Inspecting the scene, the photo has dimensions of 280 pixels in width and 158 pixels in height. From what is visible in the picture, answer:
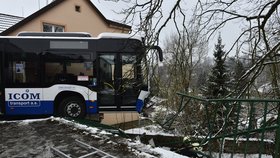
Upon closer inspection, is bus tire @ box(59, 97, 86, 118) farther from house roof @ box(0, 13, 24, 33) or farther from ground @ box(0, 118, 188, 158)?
house roof @ box(0, 13, 24, 33)

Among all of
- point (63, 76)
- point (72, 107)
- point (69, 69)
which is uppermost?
point (69, 69)

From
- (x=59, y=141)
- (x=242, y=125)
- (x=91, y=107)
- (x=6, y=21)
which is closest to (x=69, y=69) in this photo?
(x=91, y=107)

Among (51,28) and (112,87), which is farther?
(51,28)

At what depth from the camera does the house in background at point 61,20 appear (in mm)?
15547

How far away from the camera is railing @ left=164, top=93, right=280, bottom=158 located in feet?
10.8

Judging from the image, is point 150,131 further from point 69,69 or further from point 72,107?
point 69,69

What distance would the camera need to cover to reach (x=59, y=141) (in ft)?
13.4

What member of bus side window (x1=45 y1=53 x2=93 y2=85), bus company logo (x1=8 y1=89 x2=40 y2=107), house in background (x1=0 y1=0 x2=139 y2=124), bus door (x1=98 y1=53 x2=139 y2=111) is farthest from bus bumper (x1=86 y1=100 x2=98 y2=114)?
house in background (x1=0 y1=0 x2=139 y2=124)

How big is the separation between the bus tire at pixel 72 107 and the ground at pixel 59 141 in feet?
14.2

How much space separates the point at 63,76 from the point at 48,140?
563 cm

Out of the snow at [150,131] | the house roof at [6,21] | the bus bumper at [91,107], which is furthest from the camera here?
the house roof at [6,21]

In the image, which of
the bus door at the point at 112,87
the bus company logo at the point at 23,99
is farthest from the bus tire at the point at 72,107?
the bus company logo at the point at 23,99

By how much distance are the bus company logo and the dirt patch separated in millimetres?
4232

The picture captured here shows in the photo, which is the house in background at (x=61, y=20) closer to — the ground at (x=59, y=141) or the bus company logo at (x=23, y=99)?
the bus company logo at (x=23, y=99)
